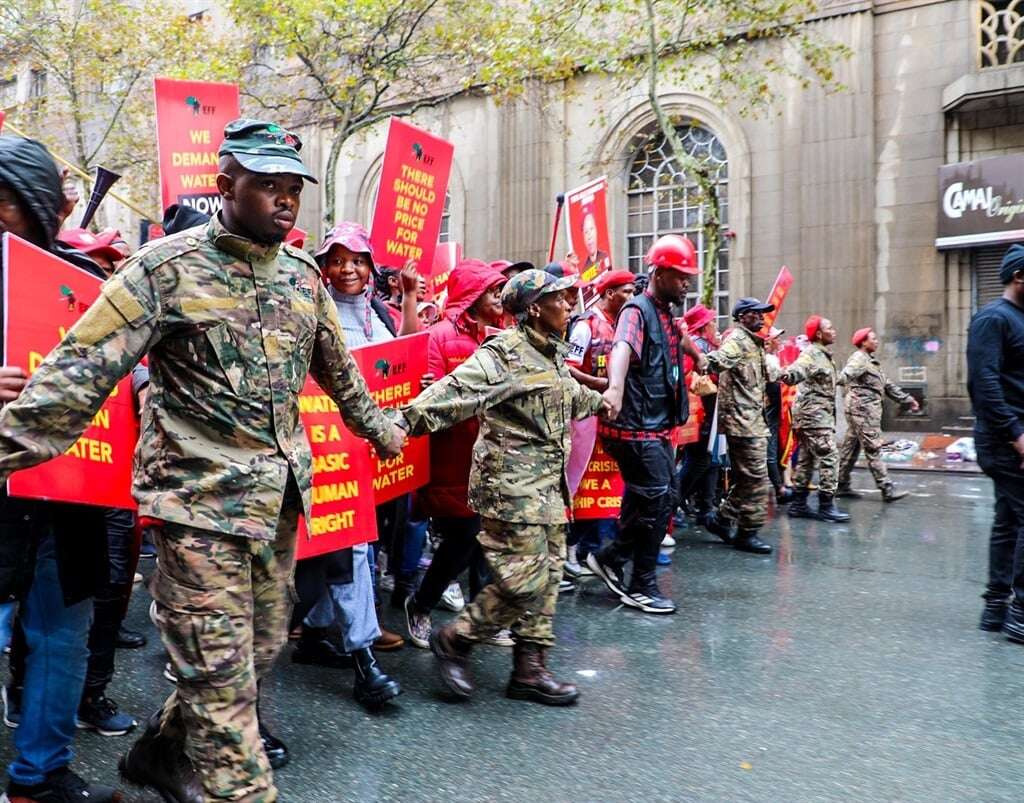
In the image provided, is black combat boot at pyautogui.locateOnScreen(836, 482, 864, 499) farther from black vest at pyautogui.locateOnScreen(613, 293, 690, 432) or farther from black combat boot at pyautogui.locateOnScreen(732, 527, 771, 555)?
black vest at pyautogui.locateOnScreen(613, 293, 690, 432)

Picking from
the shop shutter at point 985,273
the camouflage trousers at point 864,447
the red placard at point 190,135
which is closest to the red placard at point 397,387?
the red placard at point 190,135

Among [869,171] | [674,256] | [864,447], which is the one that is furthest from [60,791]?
[869,171]

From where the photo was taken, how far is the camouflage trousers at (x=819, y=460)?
366 inches

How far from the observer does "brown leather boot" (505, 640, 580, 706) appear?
13.5 feet

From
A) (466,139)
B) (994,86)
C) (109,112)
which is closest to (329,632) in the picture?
(994,86)

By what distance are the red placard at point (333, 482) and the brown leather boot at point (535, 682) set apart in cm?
87

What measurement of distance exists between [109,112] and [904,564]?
23410 mm

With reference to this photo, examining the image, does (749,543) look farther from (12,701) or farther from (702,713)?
(12,701)

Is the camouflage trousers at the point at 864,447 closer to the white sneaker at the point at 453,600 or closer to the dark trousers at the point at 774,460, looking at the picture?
the dark trousers at the point at 774,460

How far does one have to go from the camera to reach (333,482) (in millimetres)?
3832

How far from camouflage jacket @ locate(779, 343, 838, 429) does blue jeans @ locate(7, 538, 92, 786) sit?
7951 millimetres

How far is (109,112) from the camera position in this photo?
2447cm

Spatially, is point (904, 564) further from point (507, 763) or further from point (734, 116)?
point (734, 116)

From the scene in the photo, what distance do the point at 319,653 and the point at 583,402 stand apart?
178 centimetres
